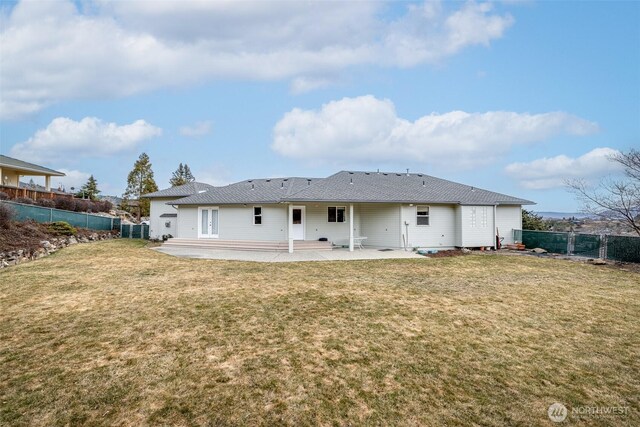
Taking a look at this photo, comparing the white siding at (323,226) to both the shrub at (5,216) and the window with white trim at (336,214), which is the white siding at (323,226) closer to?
the window with white trim at (336,214)

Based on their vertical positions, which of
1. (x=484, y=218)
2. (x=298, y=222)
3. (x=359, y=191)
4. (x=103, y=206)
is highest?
(x=359, y=191)

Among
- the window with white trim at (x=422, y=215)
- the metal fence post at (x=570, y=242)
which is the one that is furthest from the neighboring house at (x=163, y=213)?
the metal fence post at (x=570, y=242)

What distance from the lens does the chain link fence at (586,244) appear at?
571 inches

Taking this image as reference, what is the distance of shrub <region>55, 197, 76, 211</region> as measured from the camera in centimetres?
2392

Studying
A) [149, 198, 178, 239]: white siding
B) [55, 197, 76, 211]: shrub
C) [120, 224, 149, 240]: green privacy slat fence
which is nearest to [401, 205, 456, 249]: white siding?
[149, 198, 178, 239]: white siding

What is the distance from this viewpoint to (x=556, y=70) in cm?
1681

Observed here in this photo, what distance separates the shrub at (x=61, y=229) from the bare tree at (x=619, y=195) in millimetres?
27931

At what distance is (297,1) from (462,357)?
13.7 metres

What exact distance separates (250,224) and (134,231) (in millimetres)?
12713

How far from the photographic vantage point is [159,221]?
24.9m

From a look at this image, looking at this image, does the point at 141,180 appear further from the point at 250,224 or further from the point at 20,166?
the point at 250,224

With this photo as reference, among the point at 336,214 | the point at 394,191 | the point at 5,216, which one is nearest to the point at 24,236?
the point at 5,216

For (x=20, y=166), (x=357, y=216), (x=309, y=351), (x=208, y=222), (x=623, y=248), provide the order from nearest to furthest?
(x=309, y=351), (x=623, y=248), (x=208, y=222), (x=357, y=216), (x=20, y=166)

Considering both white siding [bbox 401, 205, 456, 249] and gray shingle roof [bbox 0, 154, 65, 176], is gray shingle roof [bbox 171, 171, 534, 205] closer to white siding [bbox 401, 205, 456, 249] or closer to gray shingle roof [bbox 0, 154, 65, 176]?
white siding [bbox 401, 205, 456, 249]
